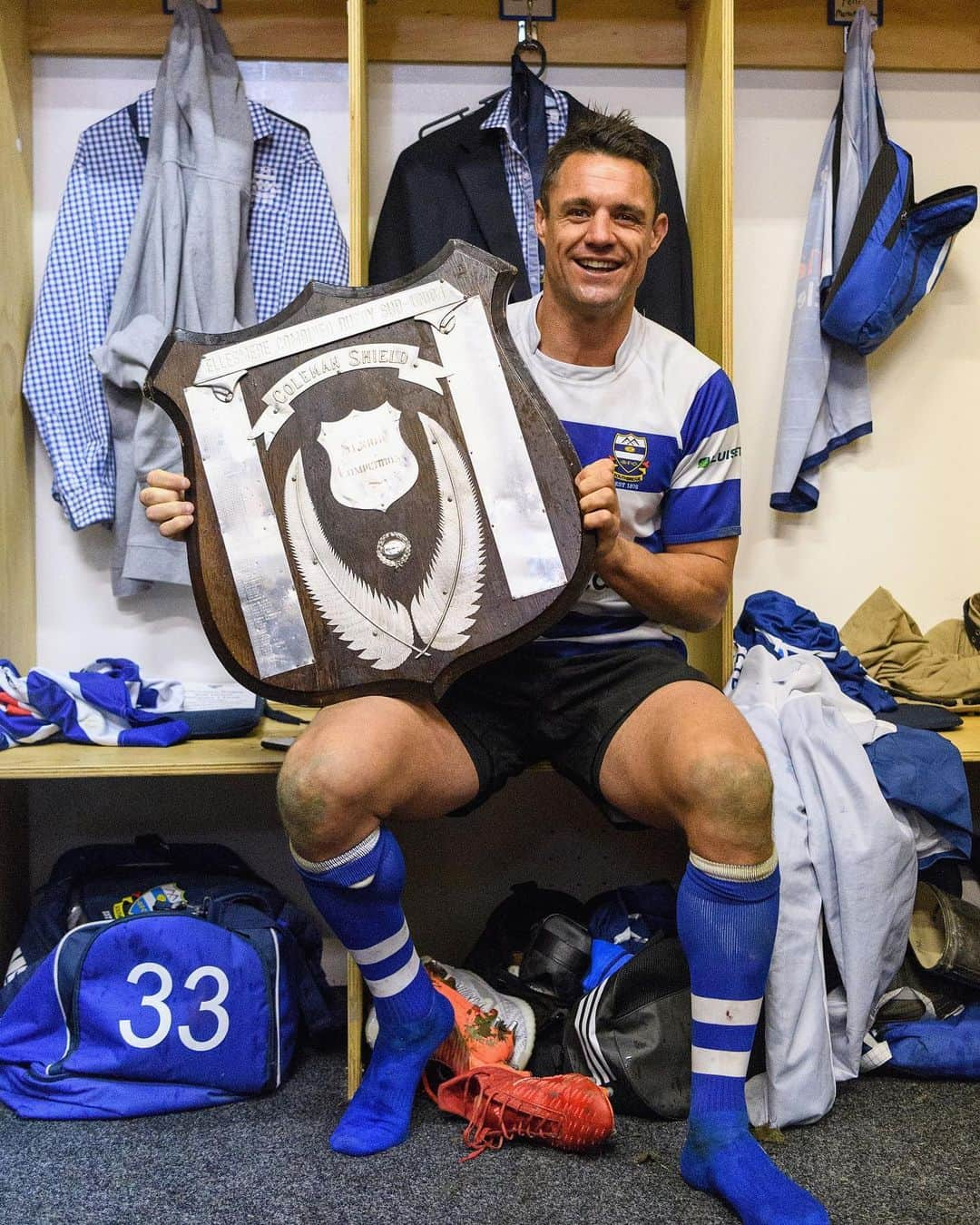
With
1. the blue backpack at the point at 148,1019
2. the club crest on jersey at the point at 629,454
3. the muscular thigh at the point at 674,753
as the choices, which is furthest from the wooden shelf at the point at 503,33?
the blue backpack at the point at 148,1019

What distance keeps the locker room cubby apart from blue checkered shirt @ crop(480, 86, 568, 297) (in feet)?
0.60

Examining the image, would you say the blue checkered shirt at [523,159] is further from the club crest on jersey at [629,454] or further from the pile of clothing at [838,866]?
the pile of clothing at [838,866]

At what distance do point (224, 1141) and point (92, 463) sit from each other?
4.01 ft

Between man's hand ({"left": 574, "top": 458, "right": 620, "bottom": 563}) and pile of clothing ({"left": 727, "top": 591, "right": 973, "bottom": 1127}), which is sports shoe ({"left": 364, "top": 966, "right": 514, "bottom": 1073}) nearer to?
pile of clothing ({"left": 727, "top": 591, "right": 973, "bottom": 1127})

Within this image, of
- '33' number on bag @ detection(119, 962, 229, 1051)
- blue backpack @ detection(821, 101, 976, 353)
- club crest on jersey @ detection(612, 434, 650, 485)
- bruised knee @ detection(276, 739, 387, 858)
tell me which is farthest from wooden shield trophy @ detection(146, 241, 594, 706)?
blue backpack @ detection(821, 101, 976, 353)

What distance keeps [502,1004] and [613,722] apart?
1.77ft

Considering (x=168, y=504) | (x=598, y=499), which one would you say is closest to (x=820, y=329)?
(x=598, y=499)

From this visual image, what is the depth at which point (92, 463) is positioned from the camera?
7.33 ft

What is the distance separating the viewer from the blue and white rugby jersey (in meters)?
1.77

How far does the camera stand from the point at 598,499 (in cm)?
154

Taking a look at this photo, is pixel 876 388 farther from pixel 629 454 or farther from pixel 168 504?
pixel 168 504

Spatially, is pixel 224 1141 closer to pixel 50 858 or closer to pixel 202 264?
pixel 50 858

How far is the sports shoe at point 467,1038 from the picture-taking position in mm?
1748

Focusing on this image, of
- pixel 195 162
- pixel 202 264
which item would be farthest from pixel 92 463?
pixel 195 162
